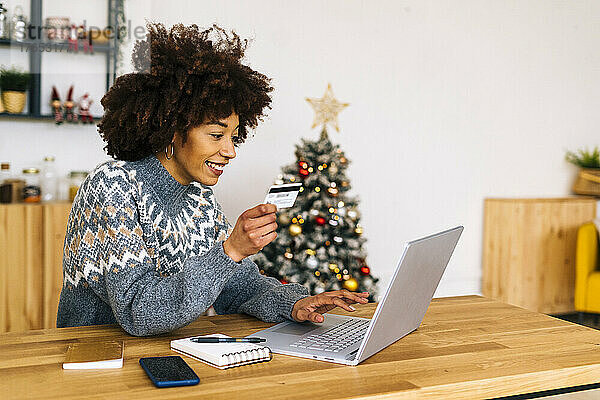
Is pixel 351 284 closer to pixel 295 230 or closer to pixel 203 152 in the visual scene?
pixel 295 230

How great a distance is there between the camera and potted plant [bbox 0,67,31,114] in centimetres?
370

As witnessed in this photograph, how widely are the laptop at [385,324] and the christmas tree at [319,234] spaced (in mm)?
1927

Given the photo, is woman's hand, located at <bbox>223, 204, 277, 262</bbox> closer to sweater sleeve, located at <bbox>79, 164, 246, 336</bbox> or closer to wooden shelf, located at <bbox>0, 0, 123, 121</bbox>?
sweater sleeve, located at <bbox>79, 164, 246, 336</bbox>

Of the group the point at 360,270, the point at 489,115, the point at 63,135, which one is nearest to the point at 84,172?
the point at 63,135

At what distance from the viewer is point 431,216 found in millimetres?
5035

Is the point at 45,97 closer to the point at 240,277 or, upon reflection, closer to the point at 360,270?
the point at 360,270

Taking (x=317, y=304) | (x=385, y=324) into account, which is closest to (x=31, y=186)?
(x=317, y=304)

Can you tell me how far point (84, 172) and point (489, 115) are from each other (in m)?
2.97

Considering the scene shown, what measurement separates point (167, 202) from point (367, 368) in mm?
753

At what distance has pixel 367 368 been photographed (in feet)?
4.59

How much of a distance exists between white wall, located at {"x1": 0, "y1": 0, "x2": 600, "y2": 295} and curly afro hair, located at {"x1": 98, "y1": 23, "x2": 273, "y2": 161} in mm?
2229

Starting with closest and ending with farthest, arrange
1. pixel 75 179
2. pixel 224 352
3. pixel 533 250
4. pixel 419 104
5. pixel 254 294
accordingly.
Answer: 1. pixel 224 352
2. pixel 254 294
3. pixel 75 179
4. pixel 419 104
5. pixel 533 250

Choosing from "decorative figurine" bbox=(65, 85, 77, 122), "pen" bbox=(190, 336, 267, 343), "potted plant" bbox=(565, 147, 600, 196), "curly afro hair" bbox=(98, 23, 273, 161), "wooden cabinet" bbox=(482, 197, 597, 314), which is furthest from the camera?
"potted plant" bbox=(565, 147, 600, 196)

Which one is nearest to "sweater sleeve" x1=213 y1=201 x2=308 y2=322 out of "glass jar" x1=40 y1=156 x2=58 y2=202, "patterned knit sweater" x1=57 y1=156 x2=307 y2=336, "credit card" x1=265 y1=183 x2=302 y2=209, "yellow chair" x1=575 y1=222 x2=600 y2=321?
"patterned knit sweater" x1=57 y1=156 x2=307 y2=336
